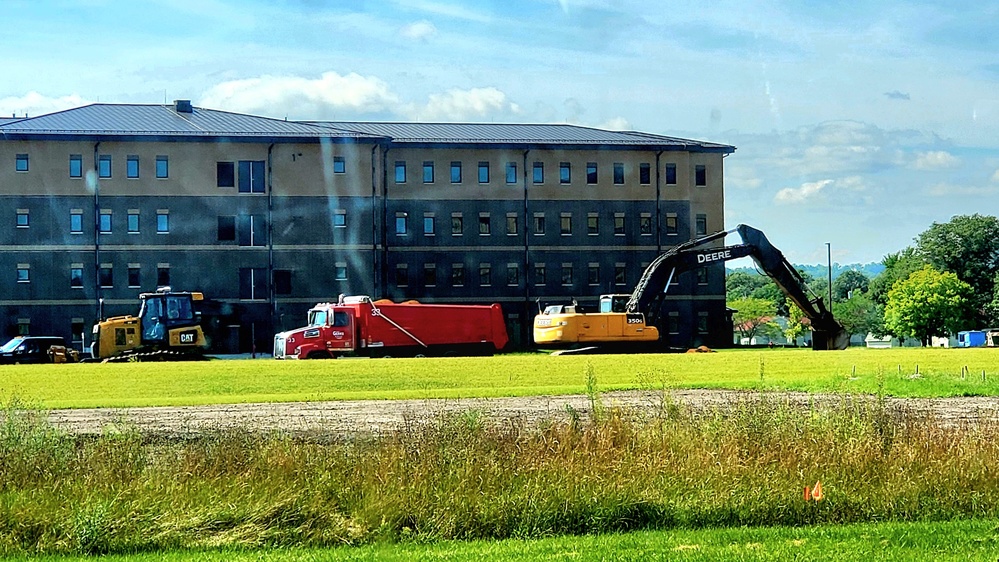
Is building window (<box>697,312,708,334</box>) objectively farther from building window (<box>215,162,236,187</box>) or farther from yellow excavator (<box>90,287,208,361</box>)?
yellow excavator (<box>90,287,208,361</box>)

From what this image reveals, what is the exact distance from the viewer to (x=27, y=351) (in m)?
62.5

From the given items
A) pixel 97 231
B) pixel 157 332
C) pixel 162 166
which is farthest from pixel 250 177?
pixel 157 332

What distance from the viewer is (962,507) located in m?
14.3

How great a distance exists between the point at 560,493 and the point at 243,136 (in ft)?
227

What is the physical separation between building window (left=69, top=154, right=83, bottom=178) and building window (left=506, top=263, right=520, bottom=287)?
92.4ft

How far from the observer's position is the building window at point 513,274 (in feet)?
287

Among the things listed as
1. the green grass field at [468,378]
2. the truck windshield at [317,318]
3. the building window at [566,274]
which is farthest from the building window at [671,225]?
the green grass field at [468,378]

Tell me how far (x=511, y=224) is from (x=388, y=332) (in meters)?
28.2

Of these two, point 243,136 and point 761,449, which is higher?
point 243,136

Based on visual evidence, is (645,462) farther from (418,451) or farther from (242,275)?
(242,275)

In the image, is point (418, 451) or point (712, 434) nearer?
point (418, 451)

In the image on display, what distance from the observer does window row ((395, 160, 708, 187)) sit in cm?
8625

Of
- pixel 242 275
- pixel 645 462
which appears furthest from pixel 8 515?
pixel 242 275

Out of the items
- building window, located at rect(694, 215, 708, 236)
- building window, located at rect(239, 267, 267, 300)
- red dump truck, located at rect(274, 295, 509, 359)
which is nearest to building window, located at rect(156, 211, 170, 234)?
building window, located at rect(239, 267, 267, 300)
